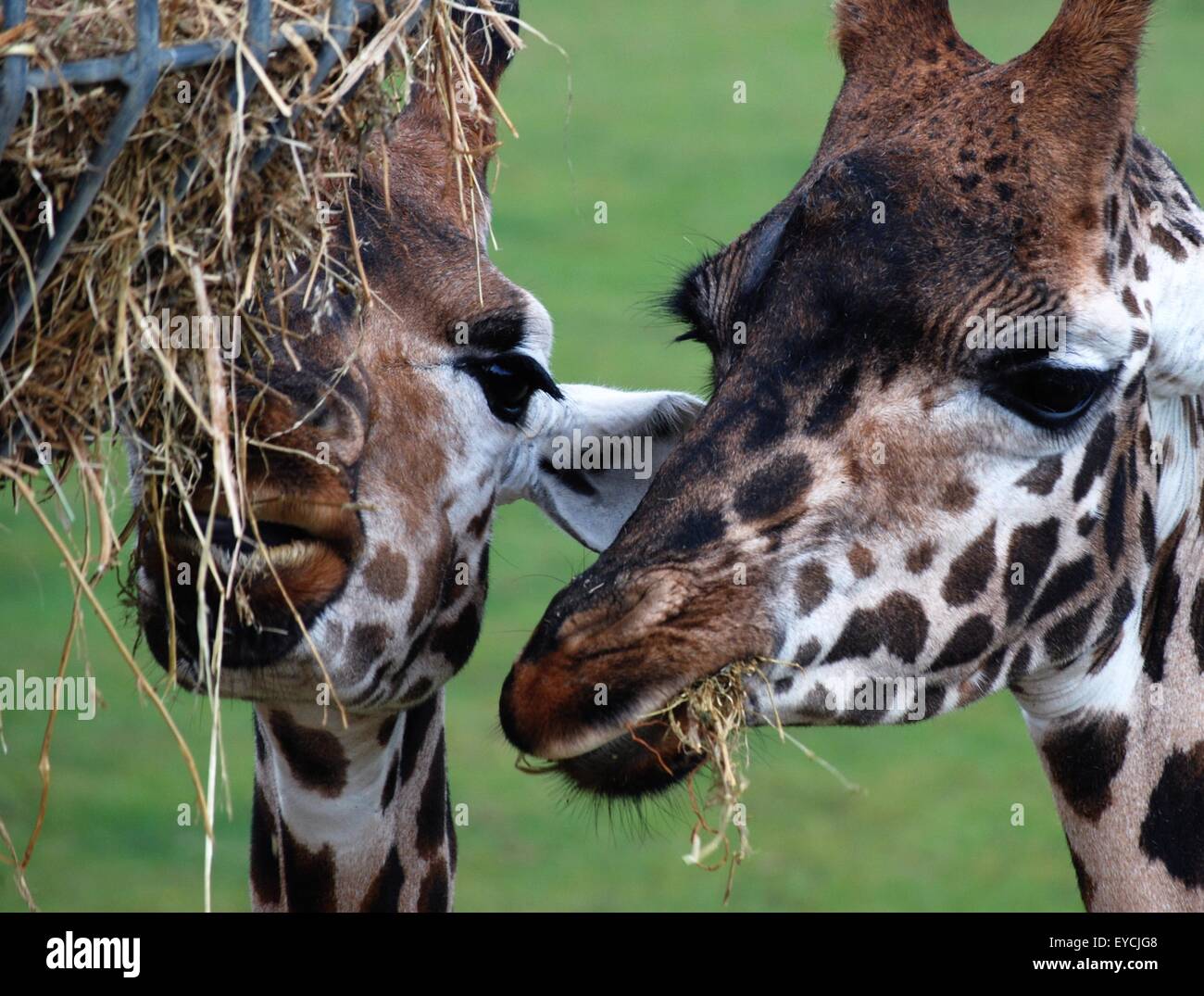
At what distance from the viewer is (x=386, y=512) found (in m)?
3.72

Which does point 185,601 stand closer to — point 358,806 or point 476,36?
point 358,806

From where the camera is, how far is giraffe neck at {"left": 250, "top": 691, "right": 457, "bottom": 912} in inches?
161

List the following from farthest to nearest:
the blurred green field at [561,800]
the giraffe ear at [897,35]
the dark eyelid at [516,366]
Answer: the blurred green field at [561,800], the dark eyelid at [516,366], the giraffe ear at [897,35]

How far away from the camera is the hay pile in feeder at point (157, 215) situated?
7.89 ft

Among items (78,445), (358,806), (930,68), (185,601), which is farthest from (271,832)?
(930,68)

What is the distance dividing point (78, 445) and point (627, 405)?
2011mm

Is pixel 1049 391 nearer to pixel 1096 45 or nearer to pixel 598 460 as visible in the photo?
pixel 1096 45

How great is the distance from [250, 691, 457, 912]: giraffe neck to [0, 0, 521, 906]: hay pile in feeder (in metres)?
1.23

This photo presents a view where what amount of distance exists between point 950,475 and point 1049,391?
27 centimetres

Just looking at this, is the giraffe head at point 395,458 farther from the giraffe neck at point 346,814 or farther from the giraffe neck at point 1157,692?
the giraffe neck at point 1157,692

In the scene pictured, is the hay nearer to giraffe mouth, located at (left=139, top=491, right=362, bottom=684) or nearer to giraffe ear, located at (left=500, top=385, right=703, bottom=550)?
giraffe mouth, located at (left=139, top=491, right=362, bottom=684)

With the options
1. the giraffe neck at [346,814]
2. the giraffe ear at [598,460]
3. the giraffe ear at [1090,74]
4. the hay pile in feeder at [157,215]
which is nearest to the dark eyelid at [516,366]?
the giraffe ear at [598,460]

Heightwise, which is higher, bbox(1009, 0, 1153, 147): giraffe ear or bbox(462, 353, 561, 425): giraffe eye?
bbox(1009, 0, 1153, 147): giraffe ear

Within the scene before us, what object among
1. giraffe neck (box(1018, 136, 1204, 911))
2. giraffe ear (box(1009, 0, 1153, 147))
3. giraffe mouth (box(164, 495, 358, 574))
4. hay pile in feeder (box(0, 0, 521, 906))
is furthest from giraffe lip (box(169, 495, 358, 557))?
giraffe ear (box(1009, 0, 1153, 147))
